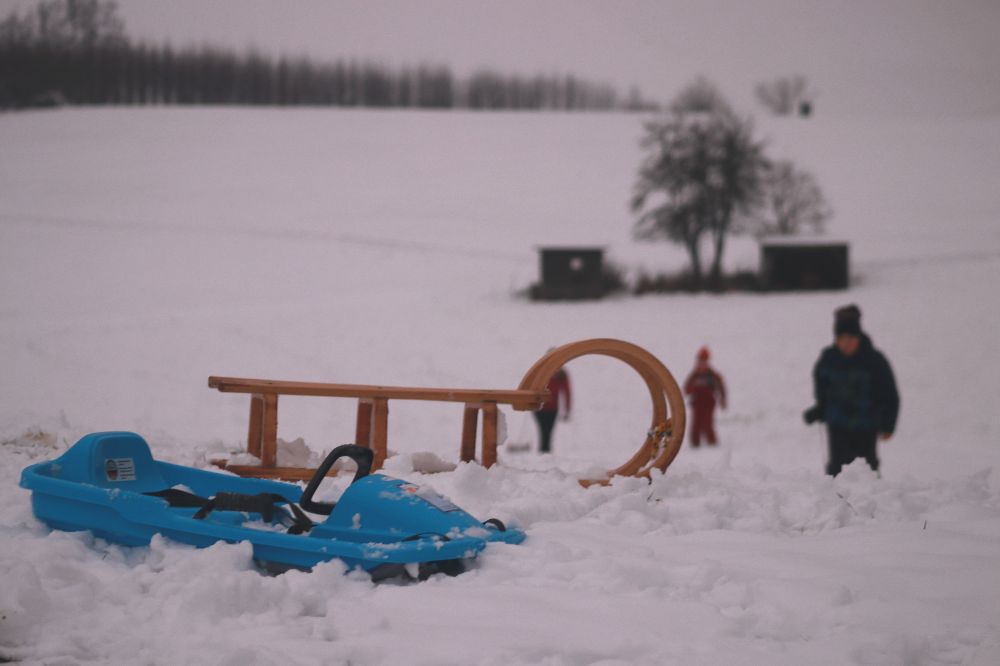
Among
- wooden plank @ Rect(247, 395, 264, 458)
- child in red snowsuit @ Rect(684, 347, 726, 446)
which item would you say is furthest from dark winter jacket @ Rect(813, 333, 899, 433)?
child in red snowsuit @ Rect(684, 347, 726, 446)

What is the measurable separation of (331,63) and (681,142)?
455 inches

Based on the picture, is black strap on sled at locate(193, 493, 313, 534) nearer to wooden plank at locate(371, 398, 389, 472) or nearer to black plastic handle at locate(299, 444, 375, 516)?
black plastic handle at locate(299, 444, 375, 516)

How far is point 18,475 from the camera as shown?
4.48m

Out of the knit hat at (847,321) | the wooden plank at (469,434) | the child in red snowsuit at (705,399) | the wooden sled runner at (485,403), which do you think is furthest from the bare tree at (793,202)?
the wooden plank at (469,434)

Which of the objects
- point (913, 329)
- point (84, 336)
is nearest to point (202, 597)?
point (84, 336)

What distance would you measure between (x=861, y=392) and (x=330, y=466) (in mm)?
3487

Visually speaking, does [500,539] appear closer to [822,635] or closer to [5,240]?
[822,635]

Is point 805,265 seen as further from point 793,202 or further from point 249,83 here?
point 249,83

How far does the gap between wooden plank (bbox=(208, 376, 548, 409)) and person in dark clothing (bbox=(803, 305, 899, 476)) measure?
204 cm

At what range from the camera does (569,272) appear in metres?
24.1

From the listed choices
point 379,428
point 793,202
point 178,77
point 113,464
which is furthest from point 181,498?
point 793,202

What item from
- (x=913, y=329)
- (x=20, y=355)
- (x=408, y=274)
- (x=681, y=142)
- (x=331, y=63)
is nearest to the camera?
(x=20, y=355)

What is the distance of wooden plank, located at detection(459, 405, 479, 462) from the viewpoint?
16.3ft

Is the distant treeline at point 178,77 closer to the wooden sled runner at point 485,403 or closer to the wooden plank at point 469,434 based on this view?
the wooden sled runner at point 485,403
